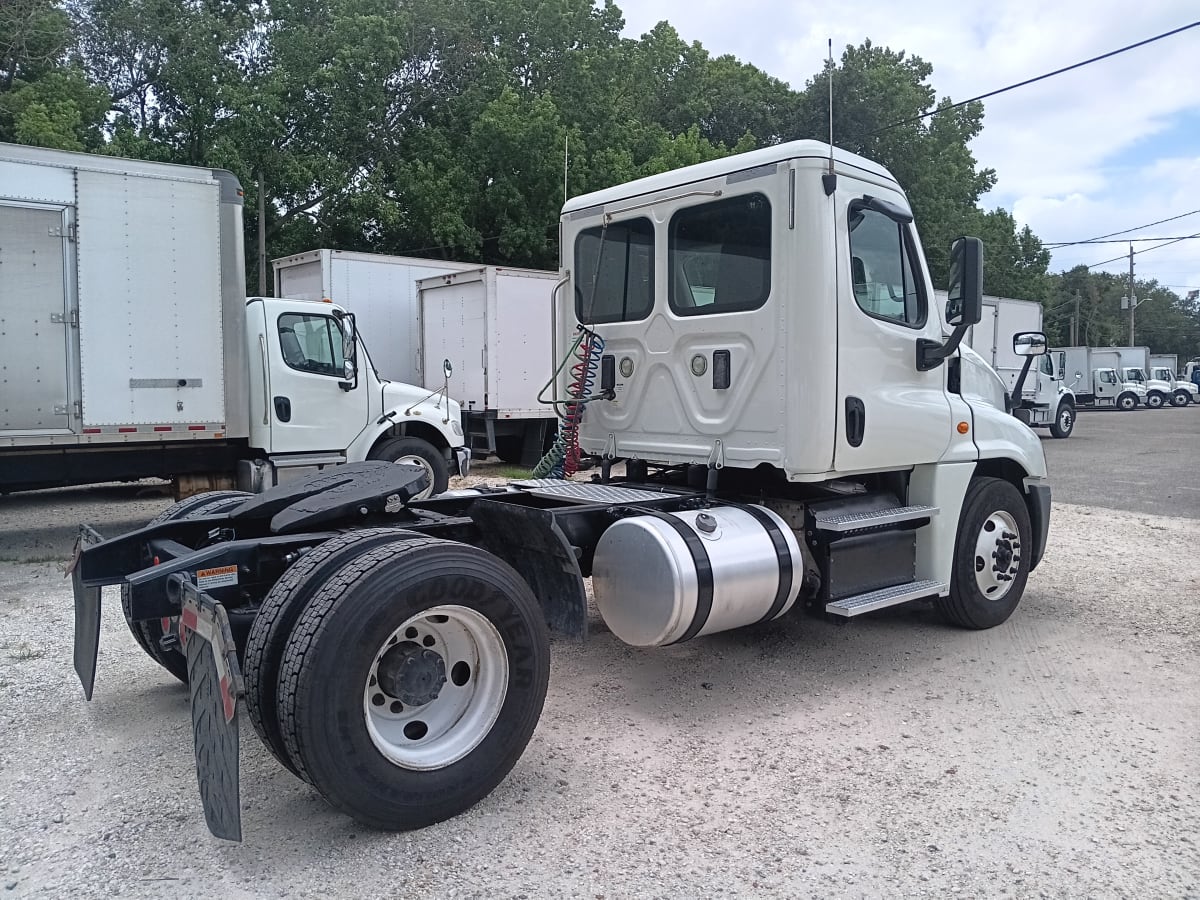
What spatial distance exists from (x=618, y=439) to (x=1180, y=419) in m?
36.0

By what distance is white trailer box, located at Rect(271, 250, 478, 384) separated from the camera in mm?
14258

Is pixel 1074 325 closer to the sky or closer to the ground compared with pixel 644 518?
closer to the sky

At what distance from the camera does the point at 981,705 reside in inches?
191

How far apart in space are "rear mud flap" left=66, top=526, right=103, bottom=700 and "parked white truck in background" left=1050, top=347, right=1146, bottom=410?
45424 mm

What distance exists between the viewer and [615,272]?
6008mm

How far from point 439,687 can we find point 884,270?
11.4 feet

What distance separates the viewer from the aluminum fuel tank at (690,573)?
14.2 ft

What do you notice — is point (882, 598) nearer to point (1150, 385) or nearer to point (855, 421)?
point (855, 421)

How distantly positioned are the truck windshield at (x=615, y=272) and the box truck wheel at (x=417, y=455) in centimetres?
482

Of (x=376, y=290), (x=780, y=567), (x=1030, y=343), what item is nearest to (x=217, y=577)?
(x=780, y=567)

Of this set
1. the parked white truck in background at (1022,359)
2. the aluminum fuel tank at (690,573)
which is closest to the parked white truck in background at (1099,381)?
the parked white truck in background at (1022,359)

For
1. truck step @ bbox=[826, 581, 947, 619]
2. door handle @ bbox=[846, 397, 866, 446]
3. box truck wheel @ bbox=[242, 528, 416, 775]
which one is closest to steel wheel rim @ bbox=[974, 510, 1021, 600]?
truck step @ bbox=[826, 581, 947, 619]

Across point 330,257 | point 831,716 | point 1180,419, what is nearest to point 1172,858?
point 831,716

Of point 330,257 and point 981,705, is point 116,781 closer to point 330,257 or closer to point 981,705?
point 981,705
